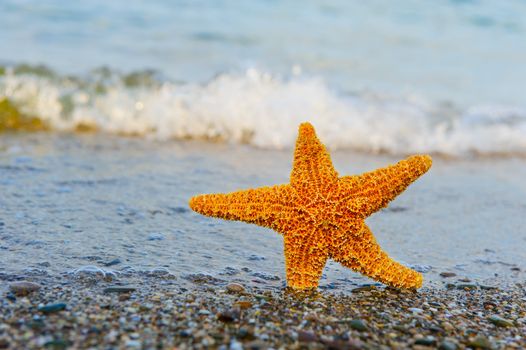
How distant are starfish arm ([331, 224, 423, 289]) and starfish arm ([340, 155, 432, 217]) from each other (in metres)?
0.16

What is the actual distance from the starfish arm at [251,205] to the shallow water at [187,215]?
1.75 ft

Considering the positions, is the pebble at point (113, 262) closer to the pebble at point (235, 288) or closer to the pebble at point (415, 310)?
the pebble at point (235, 288)

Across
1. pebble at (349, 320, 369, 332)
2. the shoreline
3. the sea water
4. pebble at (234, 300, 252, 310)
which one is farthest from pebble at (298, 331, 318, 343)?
the sea water

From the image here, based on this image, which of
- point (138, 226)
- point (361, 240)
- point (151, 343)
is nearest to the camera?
point (151, 343)

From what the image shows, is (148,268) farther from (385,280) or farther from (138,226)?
(385,280)

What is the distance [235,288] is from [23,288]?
115cm

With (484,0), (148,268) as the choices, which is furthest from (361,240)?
(484,0)

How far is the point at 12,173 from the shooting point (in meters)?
6.24

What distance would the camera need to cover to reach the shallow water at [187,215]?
4414 mm

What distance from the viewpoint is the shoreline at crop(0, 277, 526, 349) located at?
3.15 meters

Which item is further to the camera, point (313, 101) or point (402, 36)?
point (402, 36)

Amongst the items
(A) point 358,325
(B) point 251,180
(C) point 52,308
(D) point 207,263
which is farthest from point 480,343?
(B) point 251,180

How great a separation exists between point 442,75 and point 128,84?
565cm

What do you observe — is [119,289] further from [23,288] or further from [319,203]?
[319,203]
